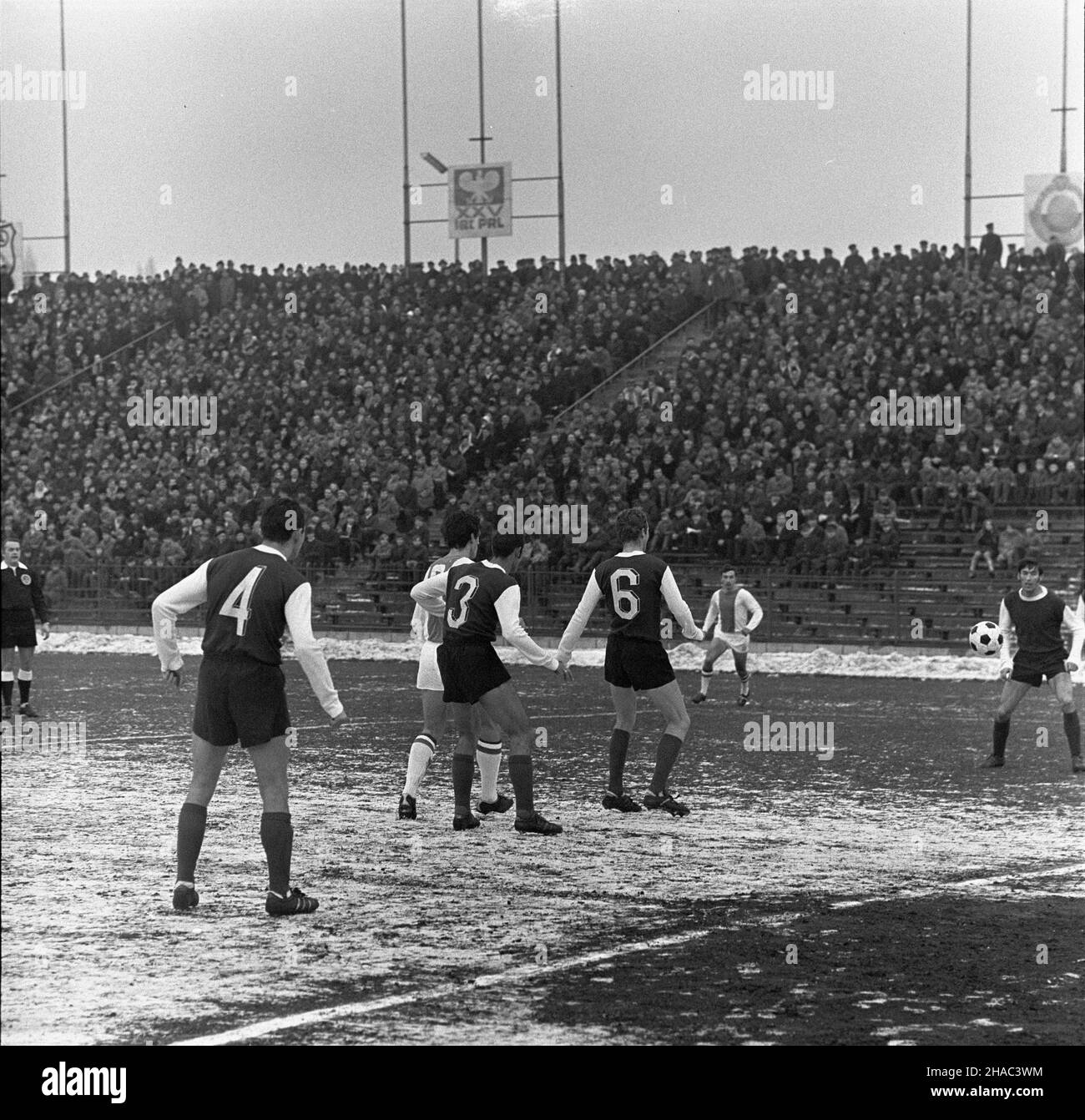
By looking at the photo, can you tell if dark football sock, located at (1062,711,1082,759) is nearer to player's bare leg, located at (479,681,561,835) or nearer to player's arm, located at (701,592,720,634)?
player's bare leg, located at (479,681,561,835)

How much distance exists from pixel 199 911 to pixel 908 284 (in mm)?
26496

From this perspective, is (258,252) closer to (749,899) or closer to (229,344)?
(229,344)

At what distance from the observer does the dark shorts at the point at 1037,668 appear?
46.1 feet

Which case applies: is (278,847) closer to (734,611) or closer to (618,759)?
(618,759)

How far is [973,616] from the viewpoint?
2705 centimetres

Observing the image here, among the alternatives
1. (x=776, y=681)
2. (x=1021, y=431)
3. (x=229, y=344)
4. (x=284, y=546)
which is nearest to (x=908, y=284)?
(x=1021, y=431)

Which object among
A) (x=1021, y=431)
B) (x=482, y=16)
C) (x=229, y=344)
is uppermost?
(x=482, y=16)

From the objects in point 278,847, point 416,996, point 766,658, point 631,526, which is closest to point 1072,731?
point 631,526

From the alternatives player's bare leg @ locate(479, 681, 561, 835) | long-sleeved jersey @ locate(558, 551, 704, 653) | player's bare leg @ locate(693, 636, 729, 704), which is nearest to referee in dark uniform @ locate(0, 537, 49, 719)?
player's bare leg @ locate(693, 636, 729, 704)

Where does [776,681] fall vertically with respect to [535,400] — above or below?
below

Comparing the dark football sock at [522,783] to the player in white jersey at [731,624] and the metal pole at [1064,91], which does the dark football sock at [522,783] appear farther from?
the metal pole at [1064,91]

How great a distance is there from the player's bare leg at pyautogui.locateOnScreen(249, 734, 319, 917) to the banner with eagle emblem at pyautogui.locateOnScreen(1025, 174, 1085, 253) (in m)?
30.2

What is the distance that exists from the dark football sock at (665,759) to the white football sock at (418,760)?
1610 mm
